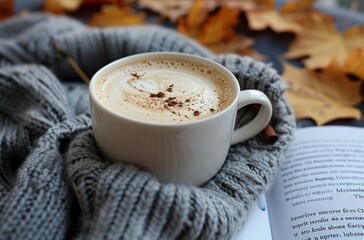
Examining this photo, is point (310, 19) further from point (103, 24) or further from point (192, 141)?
point (192, 141)

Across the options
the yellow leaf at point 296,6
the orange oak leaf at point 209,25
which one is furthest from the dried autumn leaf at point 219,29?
the yellow leaf at point 296,6

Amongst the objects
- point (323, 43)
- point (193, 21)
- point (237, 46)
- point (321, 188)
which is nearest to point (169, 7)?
point (193, 21)

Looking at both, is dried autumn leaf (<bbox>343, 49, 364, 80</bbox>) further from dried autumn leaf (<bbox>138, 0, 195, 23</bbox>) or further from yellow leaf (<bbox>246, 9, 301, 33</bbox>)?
dried autumn leaf (<bbox>138, 0, 195, 23</bbox>)

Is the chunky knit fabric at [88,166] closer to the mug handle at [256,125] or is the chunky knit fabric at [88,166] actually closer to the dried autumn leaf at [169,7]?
the mug handle at [256,125]

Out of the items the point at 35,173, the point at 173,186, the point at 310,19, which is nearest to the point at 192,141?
the point at 173,186

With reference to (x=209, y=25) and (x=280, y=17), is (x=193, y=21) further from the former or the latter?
(x=280, y=17)

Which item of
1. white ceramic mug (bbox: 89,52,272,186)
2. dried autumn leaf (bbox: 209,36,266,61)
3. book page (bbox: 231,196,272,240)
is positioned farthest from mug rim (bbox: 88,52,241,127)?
dried autumn leaf (bbox: 209,36,266,61)
